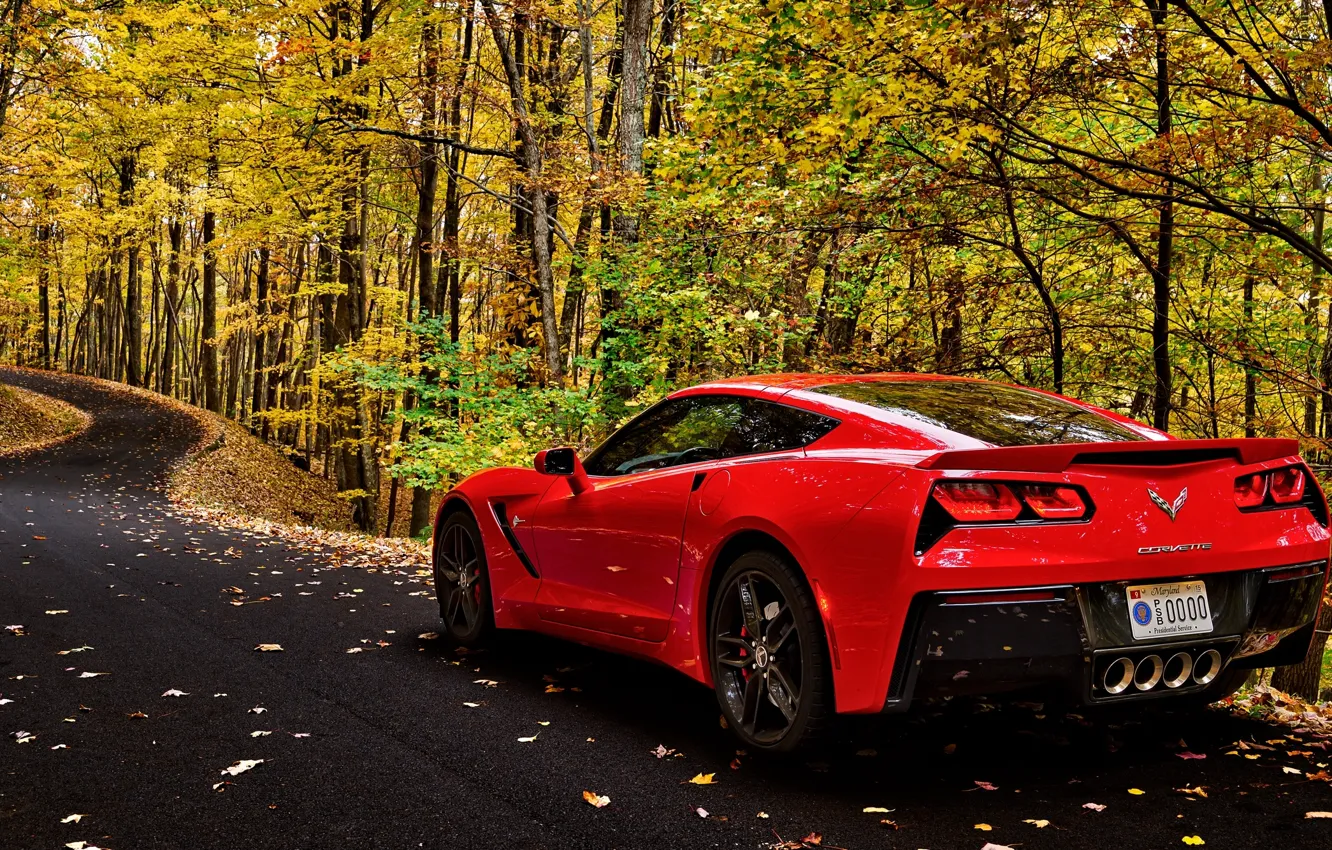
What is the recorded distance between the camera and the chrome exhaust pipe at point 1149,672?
10.2ft

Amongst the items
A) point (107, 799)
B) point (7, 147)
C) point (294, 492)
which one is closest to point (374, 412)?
point (294, 492)

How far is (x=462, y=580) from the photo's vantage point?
5.69 meters

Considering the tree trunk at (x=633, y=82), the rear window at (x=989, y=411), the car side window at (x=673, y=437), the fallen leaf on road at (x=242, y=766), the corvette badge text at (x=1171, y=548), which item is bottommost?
the fallen leaf on road at (x=242, y=766)

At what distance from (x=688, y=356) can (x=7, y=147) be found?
22394mm

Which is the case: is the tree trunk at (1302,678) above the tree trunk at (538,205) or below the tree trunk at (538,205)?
below

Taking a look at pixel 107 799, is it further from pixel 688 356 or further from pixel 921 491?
pixel 688 356

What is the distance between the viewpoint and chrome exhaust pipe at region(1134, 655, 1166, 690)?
3.10m

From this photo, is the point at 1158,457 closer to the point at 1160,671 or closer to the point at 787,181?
the point at 1160,671

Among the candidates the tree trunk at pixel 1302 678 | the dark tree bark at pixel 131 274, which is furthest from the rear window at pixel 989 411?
the dark tree bark at pixel 131 274

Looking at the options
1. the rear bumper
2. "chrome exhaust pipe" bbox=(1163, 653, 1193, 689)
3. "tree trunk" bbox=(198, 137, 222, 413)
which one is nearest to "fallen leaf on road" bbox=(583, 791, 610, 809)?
the rear bumper

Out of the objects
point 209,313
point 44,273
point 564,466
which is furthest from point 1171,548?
point 44,273

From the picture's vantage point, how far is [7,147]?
24641 millimetres

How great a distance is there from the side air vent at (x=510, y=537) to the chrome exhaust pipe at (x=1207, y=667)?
118 inches

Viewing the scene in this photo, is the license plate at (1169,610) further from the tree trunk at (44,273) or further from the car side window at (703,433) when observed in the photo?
the tree trunk at (44,273)
